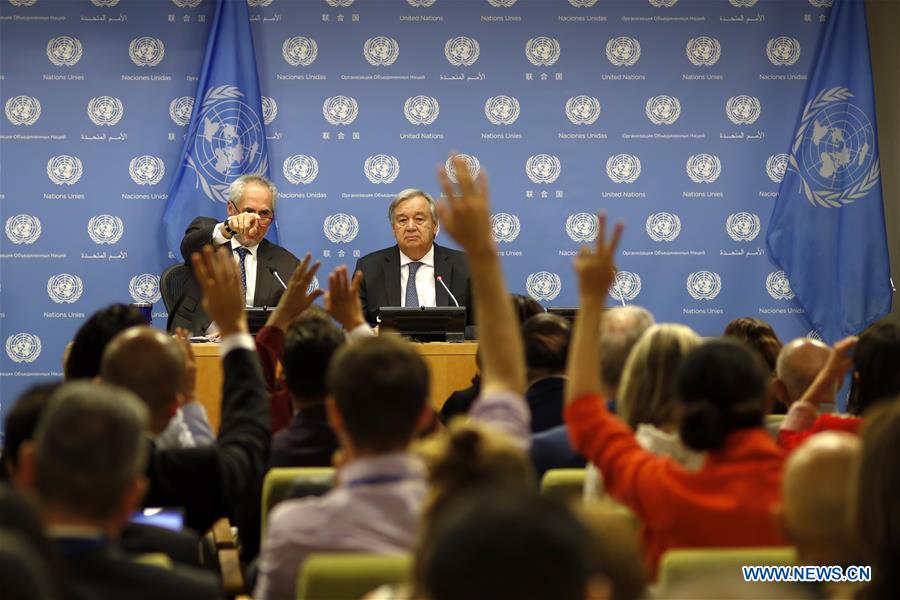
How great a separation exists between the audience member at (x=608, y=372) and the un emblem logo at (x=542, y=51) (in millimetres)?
4895

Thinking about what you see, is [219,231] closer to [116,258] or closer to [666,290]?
[116,258]

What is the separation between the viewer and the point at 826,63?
8.23 meters

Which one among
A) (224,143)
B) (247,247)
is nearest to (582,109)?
(224,143)

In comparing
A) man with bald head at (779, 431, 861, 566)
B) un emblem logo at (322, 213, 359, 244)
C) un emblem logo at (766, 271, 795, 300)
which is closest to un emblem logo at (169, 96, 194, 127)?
un emblem logo at (322, 213, 359, 244)

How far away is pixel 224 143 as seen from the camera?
7.91 metres

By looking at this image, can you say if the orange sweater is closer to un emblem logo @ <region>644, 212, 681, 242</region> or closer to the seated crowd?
the seated crowd

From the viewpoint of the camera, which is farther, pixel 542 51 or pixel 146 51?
pixel 542 51

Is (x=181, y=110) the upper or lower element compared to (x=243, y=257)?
upper

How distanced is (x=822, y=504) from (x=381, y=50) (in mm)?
6801

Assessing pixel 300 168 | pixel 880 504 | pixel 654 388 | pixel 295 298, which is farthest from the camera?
pixel 300 168

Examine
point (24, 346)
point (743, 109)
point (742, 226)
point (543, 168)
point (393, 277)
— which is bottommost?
point (24, 346)

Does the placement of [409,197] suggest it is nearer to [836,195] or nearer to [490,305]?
[836,195]

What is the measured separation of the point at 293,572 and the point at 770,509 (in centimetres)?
103

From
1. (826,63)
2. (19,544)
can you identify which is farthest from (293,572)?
(826,63)
